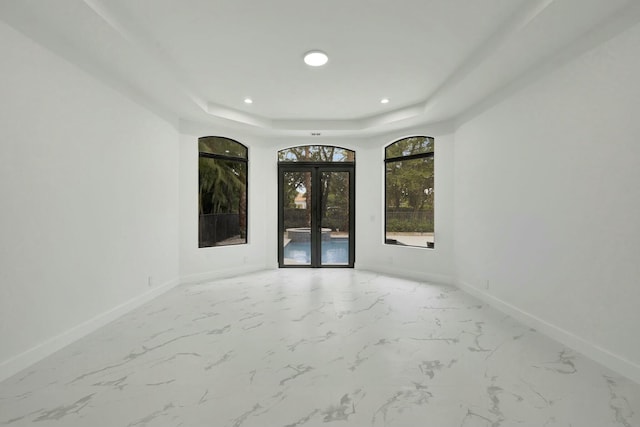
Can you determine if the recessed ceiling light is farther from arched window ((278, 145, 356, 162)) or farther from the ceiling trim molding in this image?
arched window ((278, 145, 356, 162))

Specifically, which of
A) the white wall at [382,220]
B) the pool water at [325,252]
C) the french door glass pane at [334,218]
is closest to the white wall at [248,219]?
the pool water at [325,252]

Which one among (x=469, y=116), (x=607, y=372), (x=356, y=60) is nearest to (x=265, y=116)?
(x=356, y=60)

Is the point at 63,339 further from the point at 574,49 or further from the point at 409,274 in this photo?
the point at 574,49

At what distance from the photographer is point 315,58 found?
10.2 feet

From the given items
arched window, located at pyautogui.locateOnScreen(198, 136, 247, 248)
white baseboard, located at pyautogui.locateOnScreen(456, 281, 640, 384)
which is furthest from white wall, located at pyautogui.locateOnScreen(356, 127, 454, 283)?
arched window, located at pyautogui.locateOnScreen(198, 136, 247, 248)

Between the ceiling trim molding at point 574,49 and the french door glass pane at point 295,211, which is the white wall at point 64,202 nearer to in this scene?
the french door glass pane at point 295,211

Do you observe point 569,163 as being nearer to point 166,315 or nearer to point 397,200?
point 397,200

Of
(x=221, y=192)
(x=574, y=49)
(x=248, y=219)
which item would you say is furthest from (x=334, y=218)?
(x=574, y=49)

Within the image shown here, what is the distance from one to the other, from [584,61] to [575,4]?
59 cm

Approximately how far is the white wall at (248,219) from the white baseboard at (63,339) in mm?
1091

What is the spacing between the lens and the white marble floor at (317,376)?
1730 millimetres

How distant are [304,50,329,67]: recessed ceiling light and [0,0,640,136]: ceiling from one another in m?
0.07

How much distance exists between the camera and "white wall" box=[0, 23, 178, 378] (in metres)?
2.18

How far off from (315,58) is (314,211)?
128 inches
